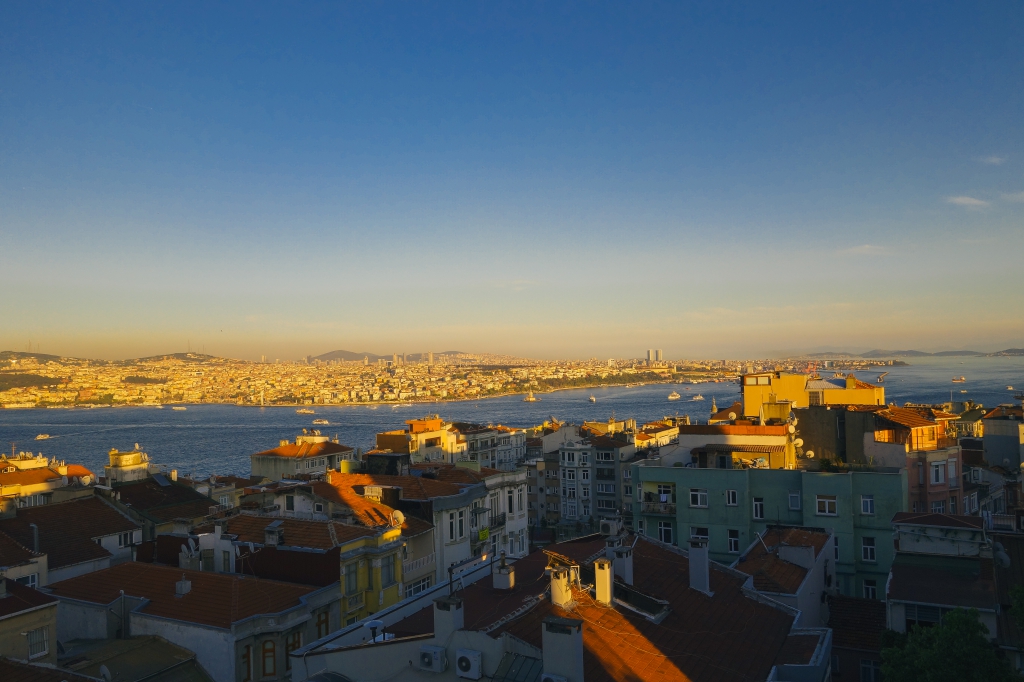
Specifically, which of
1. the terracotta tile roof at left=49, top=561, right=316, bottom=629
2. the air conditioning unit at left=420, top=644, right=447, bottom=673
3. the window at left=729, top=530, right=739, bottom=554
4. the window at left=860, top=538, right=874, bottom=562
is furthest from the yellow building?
the air conditioning unit at left=420, top=644, right=447, bottom=673

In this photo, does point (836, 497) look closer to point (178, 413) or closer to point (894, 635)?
point (894, 635)

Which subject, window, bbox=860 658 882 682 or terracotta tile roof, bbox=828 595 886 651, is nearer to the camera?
A: window, bbox=860 658 882 682

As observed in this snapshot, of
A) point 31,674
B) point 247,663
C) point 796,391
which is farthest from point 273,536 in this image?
point 796,391

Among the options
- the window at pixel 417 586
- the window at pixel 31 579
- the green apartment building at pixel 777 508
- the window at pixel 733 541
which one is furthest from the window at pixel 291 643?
the window at pixel 733 541

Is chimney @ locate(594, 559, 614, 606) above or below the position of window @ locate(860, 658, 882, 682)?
above

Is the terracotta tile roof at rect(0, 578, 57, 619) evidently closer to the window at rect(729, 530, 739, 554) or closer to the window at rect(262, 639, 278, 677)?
the window at rect(262, 639, 278, 677)

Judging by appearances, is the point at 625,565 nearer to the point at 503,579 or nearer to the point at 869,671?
the point at 503,579

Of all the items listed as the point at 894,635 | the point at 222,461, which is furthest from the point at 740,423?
the point at 222,461
